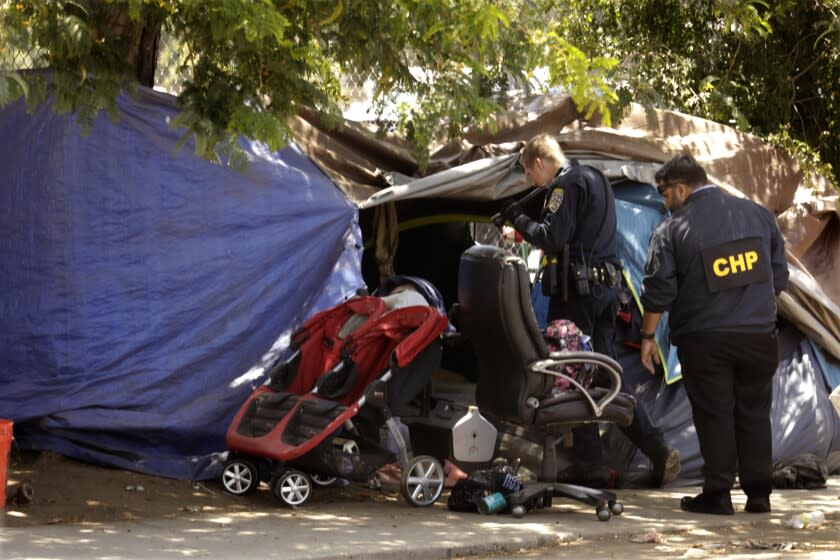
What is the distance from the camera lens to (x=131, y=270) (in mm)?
7531

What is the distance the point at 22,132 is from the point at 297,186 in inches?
62.2

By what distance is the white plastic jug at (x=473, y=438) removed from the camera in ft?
24.8

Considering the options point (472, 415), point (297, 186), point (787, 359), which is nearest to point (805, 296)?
point (787, 359)

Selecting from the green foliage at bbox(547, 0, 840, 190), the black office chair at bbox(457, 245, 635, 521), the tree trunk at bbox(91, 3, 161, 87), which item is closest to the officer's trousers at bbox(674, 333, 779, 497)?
the black office chair at bbox(457, 245, 635, 521)

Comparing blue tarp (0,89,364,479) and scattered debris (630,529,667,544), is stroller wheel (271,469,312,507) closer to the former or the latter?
blue tarp (0,89,364,479)

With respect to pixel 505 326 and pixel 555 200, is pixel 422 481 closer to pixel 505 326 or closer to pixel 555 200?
pixel 505 326

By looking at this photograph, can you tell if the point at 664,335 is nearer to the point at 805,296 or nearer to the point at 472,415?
the point at 805,296

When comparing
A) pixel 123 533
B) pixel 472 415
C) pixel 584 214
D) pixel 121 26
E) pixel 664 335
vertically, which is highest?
pixel 121 26

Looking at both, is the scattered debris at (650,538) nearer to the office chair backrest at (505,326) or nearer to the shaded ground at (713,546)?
the shaded ground at (713,546)

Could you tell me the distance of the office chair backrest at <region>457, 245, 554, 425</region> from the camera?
21.7ft

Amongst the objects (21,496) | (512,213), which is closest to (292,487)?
(21,496)

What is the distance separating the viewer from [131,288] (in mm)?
7523

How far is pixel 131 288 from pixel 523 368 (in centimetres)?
231

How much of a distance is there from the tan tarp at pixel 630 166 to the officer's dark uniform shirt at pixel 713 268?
163 cm
